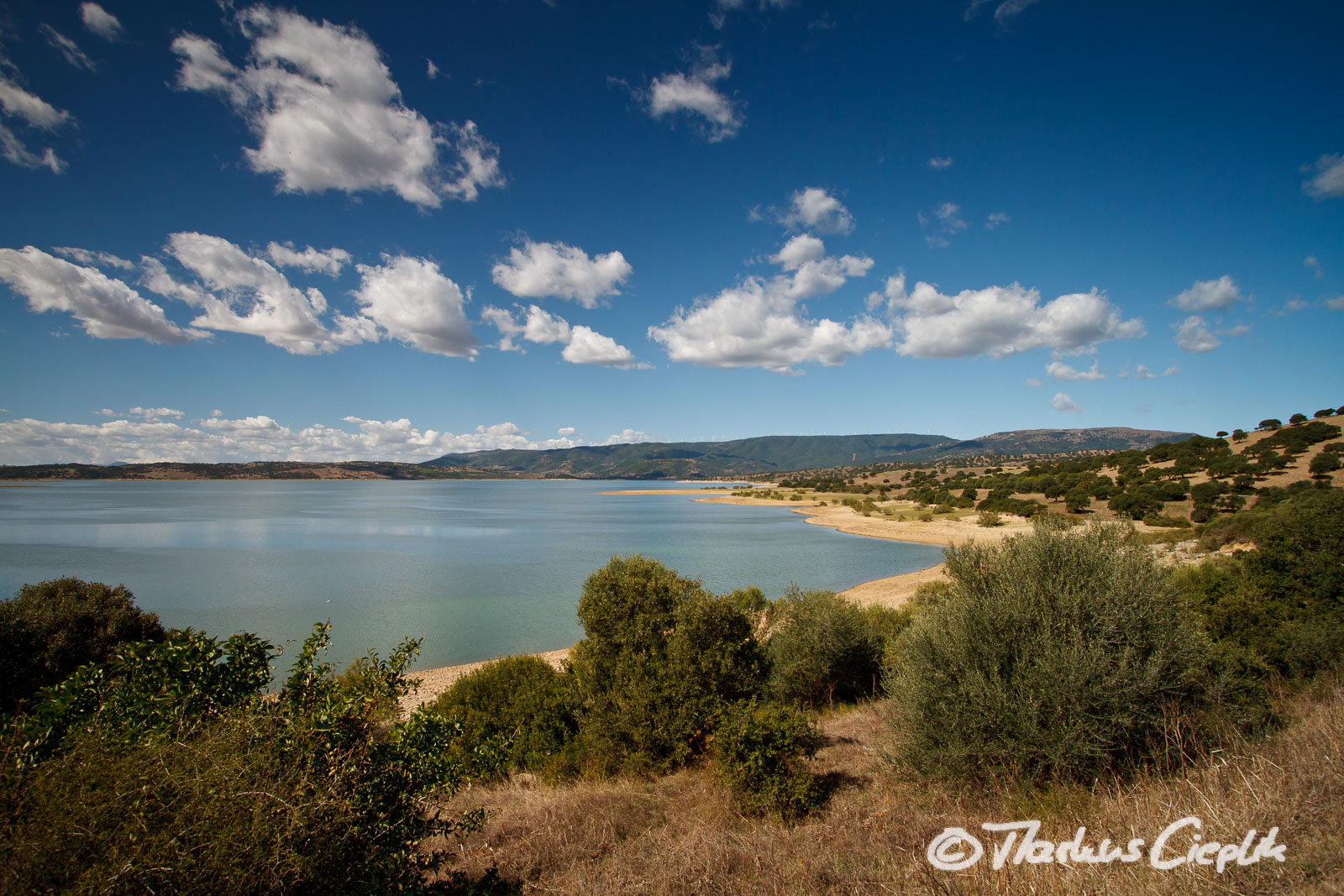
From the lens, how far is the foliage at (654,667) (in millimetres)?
10438

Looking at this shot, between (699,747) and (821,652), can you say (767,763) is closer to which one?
(699,747)

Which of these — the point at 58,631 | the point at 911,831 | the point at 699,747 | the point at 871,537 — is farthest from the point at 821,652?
the point at 871,537

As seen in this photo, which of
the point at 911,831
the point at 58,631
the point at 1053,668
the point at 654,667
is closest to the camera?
the point at 911,831

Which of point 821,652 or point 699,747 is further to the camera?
point 821,652

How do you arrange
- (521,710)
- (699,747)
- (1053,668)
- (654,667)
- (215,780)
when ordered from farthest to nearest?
(521,710) < (654,667) < (699,747) < (1053,668) < (215,780)

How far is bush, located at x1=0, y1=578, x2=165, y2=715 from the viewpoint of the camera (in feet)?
41.3

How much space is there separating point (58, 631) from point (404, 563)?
3249cm

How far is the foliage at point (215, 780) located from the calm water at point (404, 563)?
767 inches

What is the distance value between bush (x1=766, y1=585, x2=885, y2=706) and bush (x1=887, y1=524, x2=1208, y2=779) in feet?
26.3

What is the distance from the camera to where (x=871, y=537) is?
214ft

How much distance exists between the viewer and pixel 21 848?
250 cm

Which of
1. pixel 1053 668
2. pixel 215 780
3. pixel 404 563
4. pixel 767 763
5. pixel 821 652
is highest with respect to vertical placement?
pixel 215 780

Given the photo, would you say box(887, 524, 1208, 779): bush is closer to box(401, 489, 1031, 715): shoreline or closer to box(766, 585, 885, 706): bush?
box(401, 489, 1031, 715): shoreline

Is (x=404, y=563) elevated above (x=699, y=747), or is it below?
below
